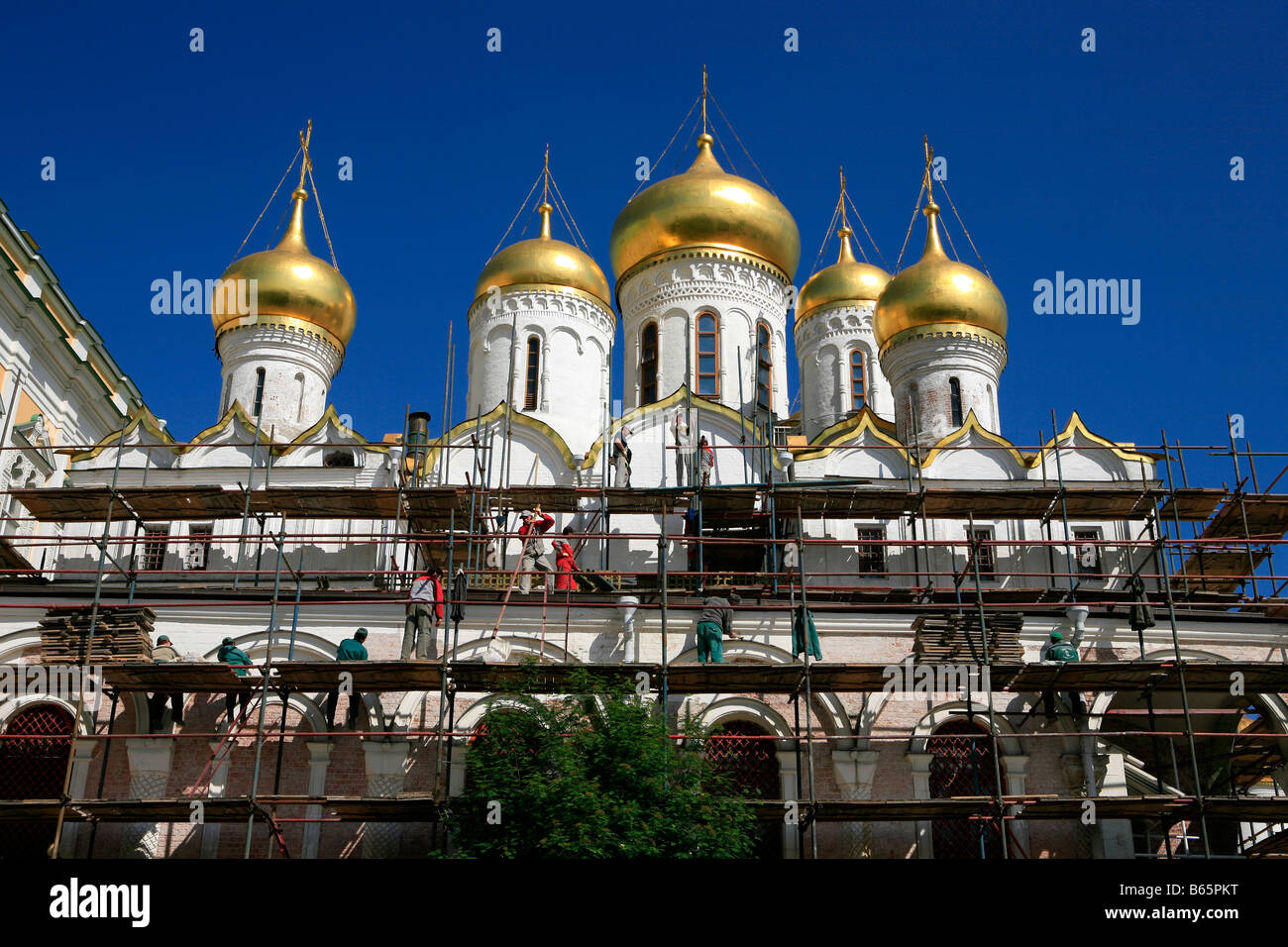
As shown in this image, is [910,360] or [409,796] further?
[910,360]

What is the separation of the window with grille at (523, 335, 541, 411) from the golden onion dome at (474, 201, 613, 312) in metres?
1.23

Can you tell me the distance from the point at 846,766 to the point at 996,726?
185cm

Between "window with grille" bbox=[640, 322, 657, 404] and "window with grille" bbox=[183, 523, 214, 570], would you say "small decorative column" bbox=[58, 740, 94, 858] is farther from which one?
"window with grille" bbox=[640, 322, 657, 404]

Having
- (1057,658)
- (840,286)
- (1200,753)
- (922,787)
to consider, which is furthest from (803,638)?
(840,286)

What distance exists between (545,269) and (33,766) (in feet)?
46.8

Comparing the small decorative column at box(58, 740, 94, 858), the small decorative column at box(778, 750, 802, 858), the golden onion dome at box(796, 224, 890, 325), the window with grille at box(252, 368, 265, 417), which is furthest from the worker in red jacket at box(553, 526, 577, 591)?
the golden onion dome at box(796, 224, 890, 325)

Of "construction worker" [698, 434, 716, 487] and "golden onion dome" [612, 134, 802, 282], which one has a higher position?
"golden onion dome" [612, 134, 802, 282]

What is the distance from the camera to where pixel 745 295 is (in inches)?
1078

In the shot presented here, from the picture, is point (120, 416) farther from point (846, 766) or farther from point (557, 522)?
point (846, 766)

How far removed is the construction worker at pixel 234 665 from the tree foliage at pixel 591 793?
10.1 feet

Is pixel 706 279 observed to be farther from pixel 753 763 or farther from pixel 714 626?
pixel 753 763

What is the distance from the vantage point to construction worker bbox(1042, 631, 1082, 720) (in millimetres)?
16219

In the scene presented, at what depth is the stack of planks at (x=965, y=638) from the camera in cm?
1623
